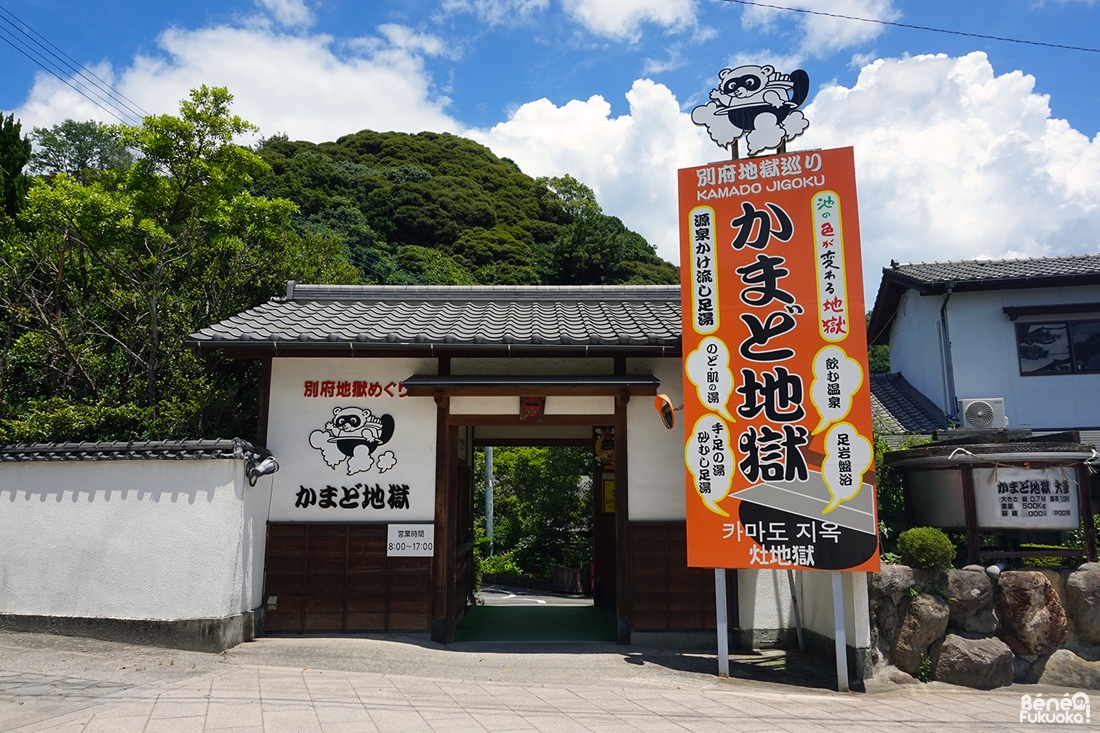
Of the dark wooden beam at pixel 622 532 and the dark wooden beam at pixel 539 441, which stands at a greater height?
the dark wooden beam at pixel 539 441

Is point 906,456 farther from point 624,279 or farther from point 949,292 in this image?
point 624,279

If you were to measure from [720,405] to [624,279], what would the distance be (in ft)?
139

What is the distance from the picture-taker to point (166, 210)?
43.1 feet

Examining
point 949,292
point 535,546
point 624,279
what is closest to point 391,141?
point 624,279

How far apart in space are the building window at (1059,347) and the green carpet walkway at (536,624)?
12.5 meters

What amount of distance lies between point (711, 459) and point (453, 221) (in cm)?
4959

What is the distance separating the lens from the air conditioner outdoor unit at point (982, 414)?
35.2ft

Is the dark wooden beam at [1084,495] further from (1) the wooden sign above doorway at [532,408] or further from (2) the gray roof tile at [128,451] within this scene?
(2) the gray roof tile at [128,451]

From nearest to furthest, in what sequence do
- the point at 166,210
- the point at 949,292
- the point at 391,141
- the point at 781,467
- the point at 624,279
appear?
the point at 781,467
the point at 166,210
the point at 949,292
the point at 624,279
the point at 391,141

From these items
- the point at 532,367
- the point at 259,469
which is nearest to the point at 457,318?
the point at 532,367

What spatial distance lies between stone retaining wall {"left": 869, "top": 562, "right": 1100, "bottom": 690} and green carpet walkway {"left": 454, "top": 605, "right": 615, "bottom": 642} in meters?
4.00

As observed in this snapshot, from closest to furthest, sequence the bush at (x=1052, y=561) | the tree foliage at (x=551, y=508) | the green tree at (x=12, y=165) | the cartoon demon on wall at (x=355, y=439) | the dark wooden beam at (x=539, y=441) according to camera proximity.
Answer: the bush at (x=1052, y=561), the cartoon demon on wall at (x=355, y=439), the dark wooden beam at (x=539, y=441), the green tree at (x=12, y=165), the tree foliage at (x=551, y=508)

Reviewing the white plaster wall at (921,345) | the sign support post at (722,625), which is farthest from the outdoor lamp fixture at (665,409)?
the white plaster wall at (921,345)

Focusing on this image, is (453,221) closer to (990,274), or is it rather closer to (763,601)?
(990,274)
